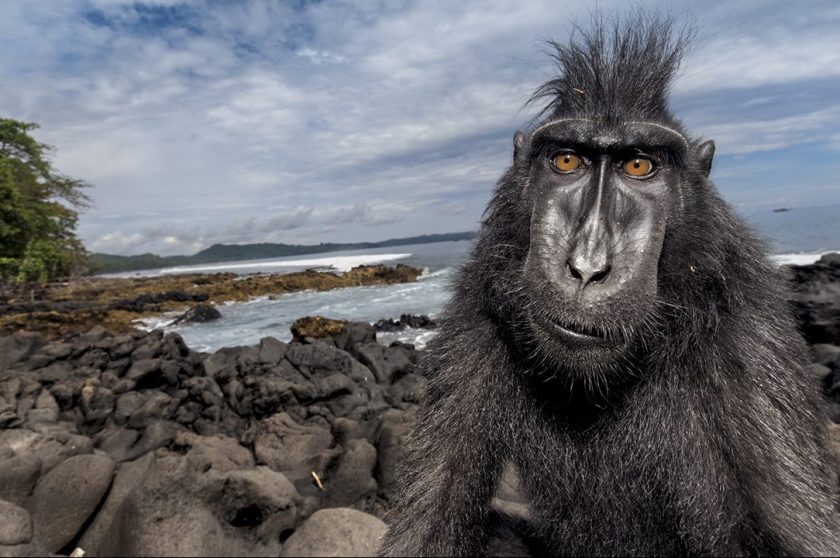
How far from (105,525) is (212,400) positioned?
6923 millimetres

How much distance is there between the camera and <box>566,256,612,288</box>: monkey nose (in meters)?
2.51

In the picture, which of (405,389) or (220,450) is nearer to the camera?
(220,450)

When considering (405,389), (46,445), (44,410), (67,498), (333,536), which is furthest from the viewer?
(405,389)

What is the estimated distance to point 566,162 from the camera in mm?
2998

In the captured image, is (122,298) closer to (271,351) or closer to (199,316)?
(199,316)

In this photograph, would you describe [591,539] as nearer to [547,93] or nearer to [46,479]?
[547,93]

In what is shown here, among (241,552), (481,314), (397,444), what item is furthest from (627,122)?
(397,444)

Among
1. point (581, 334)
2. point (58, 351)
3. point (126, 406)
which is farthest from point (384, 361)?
point (581, 334)

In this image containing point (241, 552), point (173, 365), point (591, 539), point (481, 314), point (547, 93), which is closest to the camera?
point (241, 552)

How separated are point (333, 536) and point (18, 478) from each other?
4175mm

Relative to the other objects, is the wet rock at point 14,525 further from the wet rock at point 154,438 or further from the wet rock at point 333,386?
the wet rock at point 333,386

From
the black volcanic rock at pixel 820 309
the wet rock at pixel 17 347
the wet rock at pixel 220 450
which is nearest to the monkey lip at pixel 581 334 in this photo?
the wet rock at pixel 220 450

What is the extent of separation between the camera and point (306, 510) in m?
4.55

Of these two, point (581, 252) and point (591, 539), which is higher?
point (581, 252)
